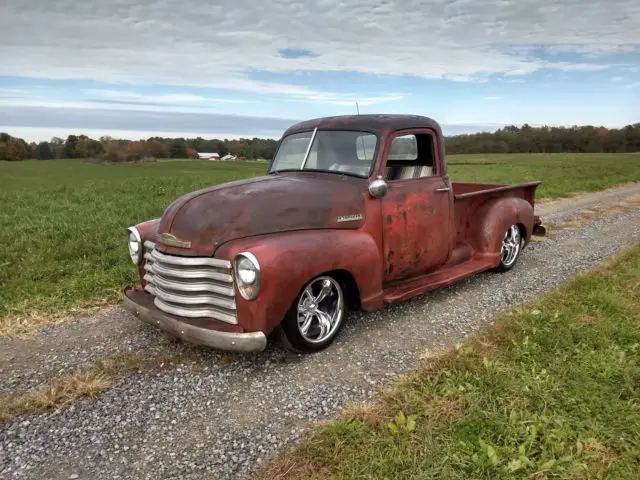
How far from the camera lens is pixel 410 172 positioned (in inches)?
219

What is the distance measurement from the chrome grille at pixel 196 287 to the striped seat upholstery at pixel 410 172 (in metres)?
2.25

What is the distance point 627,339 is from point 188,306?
3.68 meters

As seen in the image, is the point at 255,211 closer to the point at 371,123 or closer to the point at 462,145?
the point at 371,123

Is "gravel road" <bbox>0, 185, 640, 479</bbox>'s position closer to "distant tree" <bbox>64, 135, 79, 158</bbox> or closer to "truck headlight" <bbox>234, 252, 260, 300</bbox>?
"truck headlight" <bbox>234, 252, 260, 300</bbox>

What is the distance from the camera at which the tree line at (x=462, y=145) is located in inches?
1164

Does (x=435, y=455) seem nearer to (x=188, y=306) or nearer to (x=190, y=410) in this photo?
(x=190, y=410)

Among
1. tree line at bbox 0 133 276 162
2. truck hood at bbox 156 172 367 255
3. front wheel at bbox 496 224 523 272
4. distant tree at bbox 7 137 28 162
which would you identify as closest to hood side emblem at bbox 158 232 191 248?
truck hood at bbox 156 172 367 255

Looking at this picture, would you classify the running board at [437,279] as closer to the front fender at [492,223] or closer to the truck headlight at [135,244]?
the front fender at [492,223]

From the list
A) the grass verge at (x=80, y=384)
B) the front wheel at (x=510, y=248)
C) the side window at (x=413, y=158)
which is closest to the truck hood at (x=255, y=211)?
the side window at (x=413, y=158)

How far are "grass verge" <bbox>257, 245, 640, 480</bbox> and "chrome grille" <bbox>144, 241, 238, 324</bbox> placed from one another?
1223 mm

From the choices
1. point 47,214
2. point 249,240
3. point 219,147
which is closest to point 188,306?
point 249,240

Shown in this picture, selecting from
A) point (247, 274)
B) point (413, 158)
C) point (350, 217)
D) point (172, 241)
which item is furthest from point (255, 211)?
point (413, 158)

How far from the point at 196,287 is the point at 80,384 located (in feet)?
3.57

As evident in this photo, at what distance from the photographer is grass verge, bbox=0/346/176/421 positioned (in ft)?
11.8
